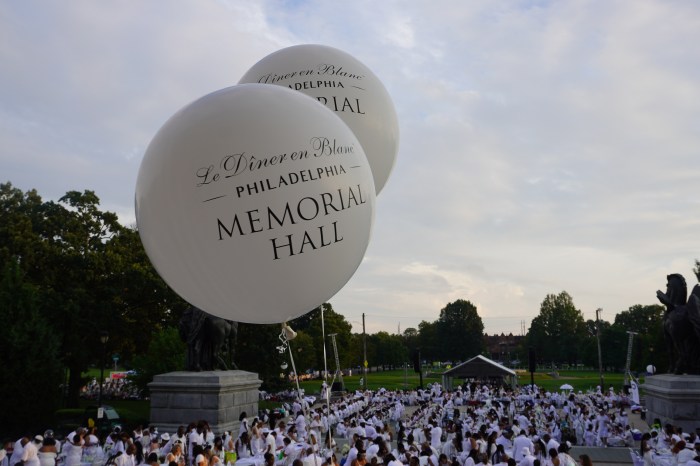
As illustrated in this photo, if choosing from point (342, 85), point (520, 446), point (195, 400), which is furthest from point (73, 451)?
point (342, 85)

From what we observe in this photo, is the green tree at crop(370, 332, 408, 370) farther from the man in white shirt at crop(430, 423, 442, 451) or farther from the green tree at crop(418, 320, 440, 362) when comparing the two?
the man in white shirt at crop(430, 423, 442, 451)

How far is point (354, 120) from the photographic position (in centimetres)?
898

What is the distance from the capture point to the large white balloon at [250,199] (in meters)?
5.50

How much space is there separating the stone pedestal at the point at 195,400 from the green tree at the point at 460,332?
106 metres

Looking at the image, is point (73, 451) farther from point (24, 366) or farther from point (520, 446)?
point (24, 366)

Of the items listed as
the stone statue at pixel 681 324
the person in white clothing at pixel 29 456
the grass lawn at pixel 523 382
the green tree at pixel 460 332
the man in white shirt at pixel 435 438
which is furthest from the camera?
the green tree at pixel 460 332

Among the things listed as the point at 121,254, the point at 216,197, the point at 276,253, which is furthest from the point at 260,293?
the point at 121,254

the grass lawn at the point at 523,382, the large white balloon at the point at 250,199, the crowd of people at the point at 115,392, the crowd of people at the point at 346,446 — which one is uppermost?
the large white balloon at the point at 250,199

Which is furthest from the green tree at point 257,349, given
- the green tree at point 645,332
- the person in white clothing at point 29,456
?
the green tree at point 645,332

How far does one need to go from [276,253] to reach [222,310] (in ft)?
3.64

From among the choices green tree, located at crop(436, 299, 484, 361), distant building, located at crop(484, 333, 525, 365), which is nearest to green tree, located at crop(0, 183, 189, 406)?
→ green tree, located at crop(436, 299, 484, 361)

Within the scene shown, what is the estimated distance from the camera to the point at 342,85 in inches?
351

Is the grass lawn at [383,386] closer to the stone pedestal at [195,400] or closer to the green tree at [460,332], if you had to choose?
the stone pedestal at [195,400]

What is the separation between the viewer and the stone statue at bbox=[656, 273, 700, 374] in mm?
20438
